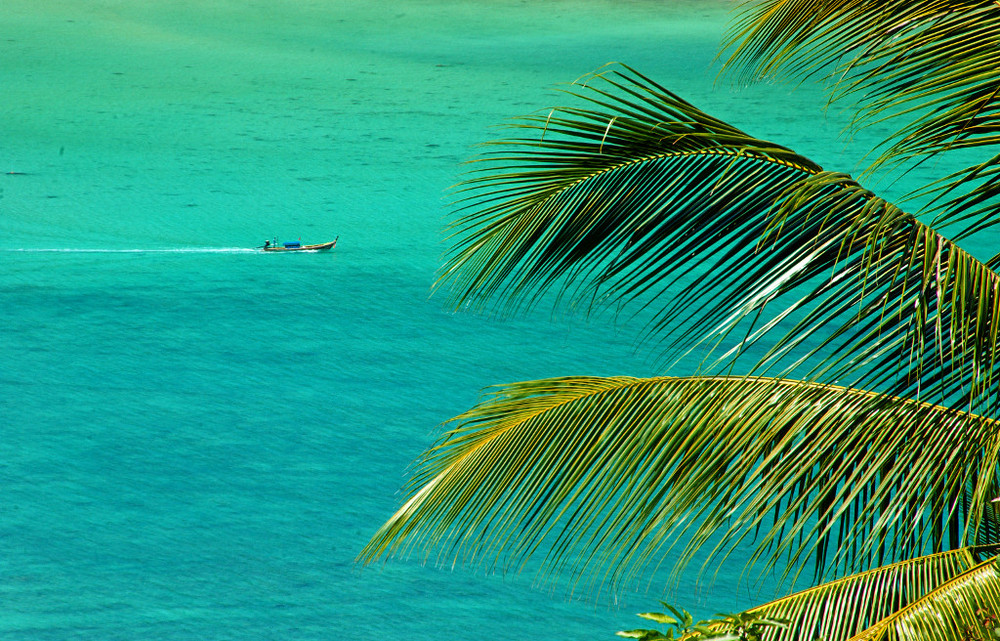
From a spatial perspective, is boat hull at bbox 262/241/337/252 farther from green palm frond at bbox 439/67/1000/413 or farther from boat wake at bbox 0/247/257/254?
green palm frond at bbox 439/67/1000/413

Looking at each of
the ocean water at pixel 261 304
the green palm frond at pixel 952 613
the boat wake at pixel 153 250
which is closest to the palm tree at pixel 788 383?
the green palm frond at pixel 952 613

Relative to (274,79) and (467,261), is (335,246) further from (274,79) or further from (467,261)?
(467,261)

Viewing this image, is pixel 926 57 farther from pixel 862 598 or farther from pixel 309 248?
pixel 309 248

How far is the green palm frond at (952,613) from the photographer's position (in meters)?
2.28

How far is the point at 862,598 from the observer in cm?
266

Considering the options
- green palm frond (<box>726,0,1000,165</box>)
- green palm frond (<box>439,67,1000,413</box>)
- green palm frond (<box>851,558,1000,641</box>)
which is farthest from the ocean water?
green palm frond (<box>851,558,1000,641</box>)

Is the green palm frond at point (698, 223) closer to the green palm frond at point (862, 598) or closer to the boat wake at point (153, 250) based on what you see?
the green palm frond at point (862, 598)

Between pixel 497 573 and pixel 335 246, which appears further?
pixel 335 246

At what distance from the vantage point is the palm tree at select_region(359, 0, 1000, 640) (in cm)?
246

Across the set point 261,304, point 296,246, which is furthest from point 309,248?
point 261,304

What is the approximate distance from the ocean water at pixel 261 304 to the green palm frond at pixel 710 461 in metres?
0.88

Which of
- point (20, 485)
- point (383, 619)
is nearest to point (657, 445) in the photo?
point (383, 619)

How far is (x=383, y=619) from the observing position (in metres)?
8.02

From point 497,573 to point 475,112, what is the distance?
42.8 ft
